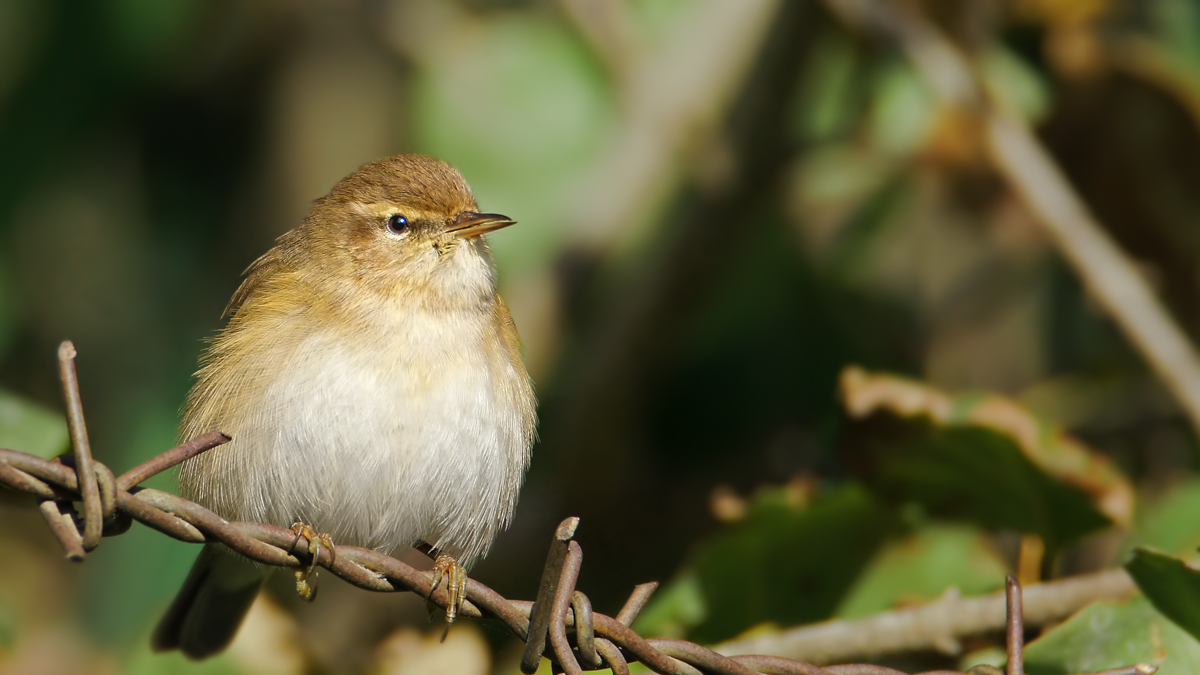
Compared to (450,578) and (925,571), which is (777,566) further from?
(450,578)

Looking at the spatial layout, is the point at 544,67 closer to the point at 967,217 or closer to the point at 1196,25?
the point at 967,217

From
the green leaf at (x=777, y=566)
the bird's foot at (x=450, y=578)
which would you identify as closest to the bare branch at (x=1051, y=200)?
the green leaf at (x=777, y=566)

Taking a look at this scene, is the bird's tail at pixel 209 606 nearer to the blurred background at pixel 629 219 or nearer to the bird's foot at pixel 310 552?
the bird's foot at pixel 310 552

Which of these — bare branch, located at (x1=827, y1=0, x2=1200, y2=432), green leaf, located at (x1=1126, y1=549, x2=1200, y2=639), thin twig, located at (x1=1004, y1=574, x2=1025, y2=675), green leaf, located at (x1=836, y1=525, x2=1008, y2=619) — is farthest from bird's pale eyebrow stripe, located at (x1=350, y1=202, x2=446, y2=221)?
bare branch, located at (x1=827, y1=0, x2=1200, y2=432)

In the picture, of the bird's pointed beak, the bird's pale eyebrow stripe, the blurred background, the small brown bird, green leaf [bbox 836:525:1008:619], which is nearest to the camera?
the small brown bird

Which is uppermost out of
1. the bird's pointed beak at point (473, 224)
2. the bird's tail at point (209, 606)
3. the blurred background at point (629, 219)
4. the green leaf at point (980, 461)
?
the blurred background at point (629, 219)

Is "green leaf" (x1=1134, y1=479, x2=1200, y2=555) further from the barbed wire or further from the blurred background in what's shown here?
the barbed wire

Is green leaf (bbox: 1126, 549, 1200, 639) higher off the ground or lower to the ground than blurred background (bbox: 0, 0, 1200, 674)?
lower
